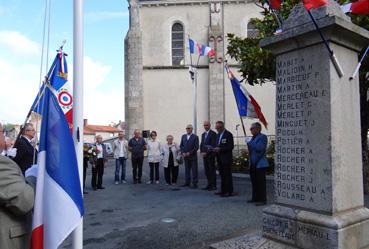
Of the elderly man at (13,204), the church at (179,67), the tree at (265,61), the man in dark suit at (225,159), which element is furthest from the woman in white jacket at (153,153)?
the church at (179,67)

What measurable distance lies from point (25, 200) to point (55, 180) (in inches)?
11.4

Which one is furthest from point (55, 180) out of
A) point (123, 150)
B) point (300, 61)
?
point (123, 150)

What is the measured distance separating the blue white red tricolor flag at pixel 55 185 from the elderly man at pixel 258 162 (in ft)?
19.4

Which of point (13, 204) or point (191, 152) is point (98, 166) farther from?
point (13, 204)

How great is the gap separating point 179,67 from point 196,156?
49.5 feet

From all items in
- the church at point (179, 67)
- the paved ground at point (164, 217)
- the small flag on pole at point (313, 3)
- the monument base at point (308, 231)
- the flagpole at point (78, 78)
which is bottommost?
the paved ground at point (164, 217)

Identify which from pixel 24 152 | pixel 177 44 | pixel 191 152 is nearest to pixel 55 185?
pixel 24 152

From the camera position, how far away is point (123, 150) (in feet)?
41.5

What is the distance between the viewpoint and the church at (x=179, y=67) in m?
25.2

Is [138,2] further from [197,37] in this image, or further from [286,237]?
[286,237]

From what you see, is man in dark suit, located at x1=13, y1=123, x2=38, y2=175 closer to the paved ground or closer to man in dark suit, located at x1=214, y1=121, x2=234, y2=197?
the paved ground

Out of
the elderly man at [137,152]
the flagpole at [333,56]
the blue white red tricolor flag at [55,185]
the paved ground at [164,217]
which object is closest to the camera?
the blue white red tricolor flag at [55,185]

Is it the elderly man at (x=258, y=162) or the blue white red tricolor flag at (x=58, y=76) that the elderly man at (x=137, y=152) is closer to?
the elderly man at (x=258, y=162)

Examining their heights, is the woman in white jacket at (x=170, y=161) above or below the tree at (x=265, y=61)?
below
